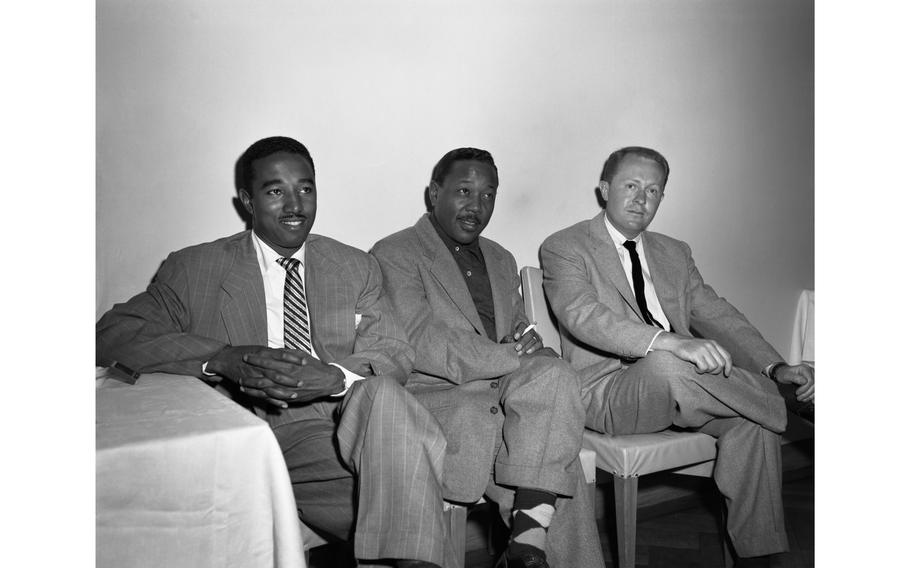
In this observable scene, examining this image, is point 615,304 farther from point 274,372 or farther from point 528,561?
point 274,372

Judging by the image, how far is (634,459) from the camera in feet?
6.82

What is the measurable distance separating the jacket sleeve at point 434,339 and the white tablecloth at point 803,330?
84.5 inches

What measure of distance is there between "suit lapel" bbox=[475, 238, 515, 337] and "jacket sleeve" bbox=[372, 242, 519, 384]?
14cm

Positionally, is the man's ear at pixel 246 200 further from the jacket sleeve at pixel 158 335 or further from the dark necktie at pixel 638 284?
the dark necktie at pixel 638 284

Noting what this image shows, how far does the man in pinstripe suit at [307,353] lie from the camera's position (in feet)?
5.25

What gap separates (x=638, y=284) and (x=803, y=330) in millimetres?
1581

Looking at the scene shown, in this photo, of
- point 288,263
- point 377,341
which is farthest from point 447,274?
point 288,263

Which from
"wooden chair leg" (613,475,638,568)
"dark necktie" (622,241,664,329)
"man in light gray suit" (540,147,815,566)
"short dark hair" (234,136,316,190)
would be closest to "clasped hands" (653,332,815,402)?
"man in light gray suit" (540,147,815,566)

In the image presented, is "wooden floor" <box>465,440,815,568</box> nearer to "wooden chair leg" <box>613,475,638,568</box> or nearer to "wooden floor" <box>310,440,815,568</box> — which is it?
"wooden floor" <box>310,440,815,568</box>

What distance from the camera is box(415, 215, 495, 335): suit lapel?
2324mm

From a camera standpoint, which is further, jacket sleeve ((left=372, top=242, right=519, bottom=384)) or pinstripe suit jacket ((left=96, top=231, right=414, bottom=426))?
jacket sleeve ((left=372, top=242, right=519, bottom=384))

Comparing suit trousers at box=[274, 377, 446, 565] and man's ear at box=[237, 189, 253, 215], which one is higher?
man's ear at box=[237, 189, 253, 215]
